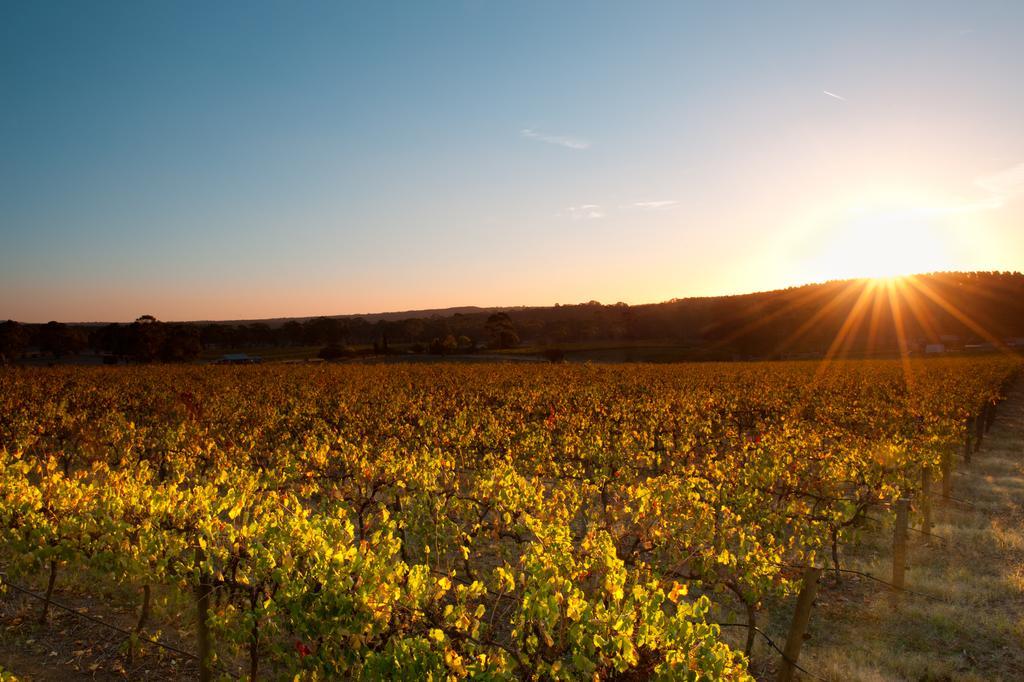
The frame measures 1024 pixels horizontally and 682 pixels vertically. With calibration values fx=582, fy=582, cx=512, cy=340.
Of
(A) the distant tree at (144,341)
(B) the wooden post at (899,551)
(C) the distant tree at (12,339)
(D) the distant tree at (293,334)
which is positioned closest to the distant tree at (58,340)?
(C) the distant tree at (12,339)

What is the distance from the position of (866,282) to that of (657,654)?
133 metres

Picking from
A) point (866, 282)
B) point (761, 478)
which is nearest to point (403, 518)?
point (761, 478)

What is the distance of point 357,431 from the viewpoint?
46.7ft

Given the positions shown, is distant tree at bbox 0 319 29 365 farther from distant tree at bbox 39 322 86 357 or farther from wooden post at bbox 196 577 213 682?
wooden post at bbox 196 577 213 682

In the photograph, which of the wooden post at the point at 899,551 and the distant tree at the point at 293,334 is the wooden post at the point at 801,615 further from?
the distant tree at the point at 293,334

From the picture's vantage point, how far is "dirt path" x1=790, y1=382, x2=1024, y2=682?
7.03 metres

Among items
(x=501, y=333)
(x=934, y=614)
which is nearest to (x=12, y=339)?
(x=501, y=333)

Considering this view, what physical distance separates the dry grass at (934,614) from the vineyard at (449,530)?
72 centimetres

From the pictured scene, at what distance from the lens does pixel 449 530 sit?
7.16 m

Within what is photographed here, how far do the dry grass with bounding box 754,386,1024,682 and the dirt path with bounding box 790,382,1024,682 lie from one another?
0.01m

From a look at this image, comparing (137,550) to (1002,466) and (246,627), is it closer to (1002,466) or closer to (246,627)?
(246,627)

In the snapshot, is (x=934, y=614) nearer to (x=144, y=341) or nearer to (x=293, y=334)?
(x=144, y=341)

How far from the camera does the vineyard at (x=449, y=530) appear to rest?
12.0ft

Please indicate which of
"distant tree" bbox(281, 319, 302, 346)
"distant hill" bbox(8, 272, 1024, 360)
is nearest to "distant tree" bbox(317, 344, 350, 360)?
"distant hill" bbox(8, 272, 1024, 360)
